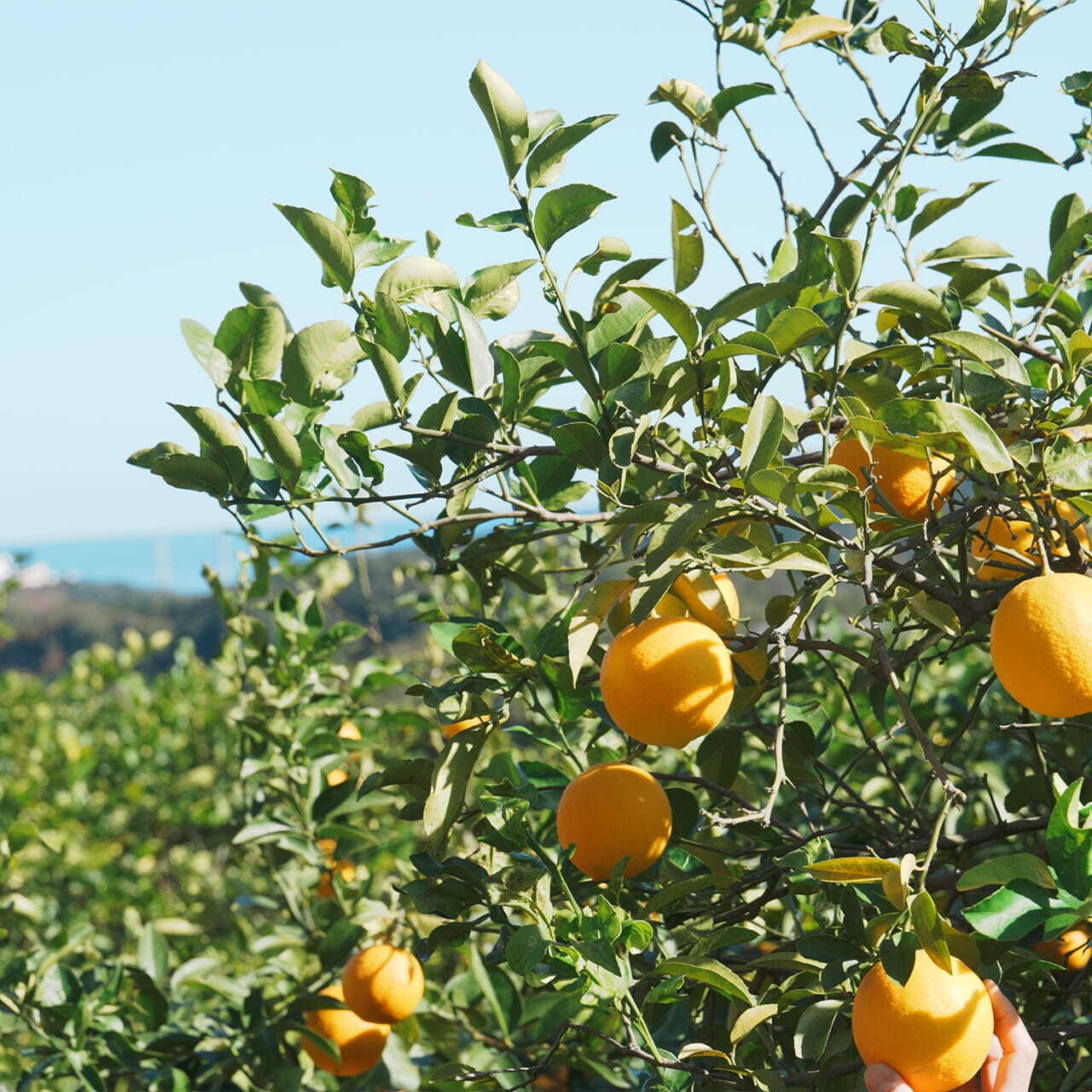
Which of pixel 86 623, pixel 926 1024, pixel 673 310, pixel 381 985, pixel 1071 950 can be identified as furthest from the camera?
pixel 86 623

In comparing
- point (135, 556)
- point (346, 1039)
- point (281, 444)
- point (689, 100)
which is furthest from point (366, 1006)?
point (135, 556)

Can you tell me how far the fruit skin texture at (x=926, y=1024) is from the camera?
33.2 inches

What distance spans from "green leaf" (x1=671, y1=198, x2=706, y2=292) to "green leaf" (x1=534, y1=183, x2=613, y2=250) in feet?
0.20

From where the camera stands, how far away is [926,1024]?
2.75 ft

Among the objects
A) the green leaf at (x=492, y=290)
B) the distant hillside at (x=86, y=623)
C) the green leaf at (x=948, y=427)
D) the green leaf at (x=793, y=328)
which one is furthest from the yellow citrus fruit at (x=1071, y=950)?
the distant hillside at (x=86, y=623)

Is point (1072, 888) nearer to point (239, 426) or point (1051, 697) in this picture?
point (1051, 697)

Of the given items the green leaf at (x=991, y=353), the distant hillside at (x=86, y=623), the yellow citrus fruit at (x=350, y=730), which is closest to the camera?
the green leaf at (x=991, y=353)

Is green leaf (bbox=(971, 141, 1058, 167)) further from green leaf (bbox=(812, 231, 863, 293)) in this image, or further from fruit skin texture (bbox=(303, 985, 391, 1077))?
fruit skin texture (bbox=(303, 985, 391, 1077))

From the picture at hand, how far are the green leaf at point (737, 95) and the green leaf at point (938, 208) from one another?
20cm

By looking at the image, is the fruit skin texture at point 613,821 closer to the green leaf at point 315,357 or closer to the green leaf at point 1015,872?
the green leaf at point 1015,872

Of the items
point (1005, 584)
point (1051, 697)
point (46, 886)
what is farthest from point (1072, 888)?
point (46, 886)

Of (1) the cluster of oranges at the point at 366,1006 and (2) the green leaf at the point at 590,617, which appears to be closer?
(2) the green leaf at the point at 590,617

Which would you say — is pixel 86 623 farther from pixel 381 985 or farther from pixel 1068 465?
pixel 1068 465

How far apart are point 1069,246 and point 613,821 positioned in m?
0.71
